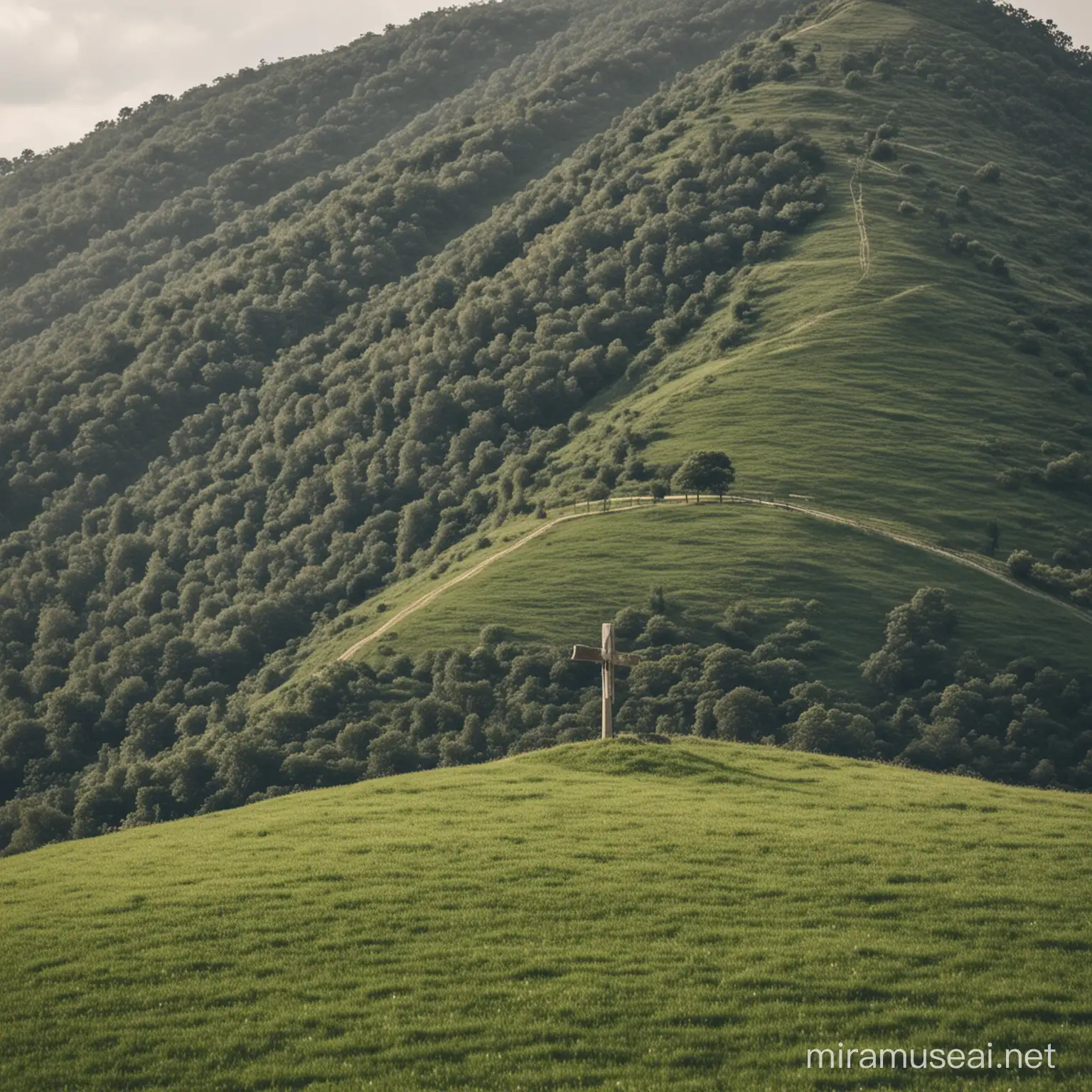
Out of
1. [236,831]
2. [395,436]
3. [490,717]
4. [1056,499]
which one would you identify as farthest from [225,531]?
[236,831]

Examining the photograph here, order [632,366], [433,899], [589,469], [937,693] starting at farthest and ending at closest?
[632,366], [589,469], [937,693], [433,899]

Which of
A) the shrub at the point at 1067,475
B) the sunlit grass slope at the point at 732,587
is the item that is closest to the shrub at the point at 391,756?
the sunlit grass slope at the point at 732,587

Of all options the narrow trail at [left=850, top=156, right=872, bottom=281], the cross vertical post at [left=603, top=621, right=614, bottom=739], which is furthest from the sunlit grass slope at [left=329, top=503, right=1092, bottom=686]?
the cross vertical post at [left=603, top=621, right=614, bottom=739]

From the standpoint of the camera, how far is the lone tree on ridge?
119 meters

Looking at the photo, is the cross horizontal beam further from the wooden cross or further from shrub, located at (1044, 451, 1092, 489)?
shrub, located at (1044, 451, 1092, 489)

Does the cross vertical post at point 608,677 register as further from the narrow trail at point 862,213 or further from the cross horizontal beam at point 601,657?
the narrow trail at point 862,213

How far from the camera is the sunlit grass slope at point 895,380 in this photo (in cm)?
12125

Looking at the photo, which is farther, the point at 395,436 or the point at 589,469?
the point at 395,436

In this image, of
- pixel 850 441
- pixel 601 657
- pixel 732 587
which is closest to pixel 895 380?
pixel 850 441

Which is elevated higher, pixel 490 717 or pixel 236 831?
pixel 236 831

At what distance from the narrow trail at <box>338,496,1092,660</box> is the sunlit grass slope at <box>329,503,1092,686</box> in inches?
31.3

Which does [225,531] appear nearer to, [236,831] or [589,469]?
[589,469]

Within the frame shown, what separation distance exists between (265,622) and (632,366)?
2009 inches

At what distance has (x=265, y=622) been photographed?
154 meters
